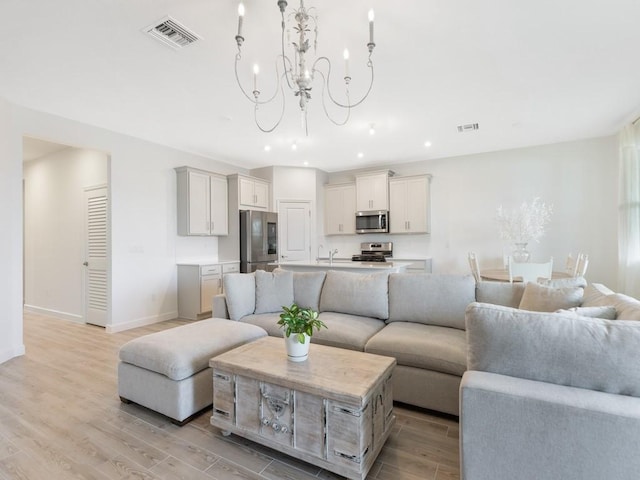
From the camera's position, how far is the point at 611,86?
3.23m

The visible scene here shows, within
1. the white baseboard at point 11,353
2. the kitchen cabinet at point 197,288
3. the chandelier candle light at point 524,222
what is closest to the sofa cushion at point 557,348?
the chandelier candle light at point 524,222

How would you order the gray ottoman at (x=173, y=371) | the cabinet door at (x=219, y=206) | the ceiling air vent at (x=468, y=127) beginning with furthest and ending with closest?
the cabinet door at (x=219, y=206) < the ceiling air vent at (x=468, y=127) < the gray ottoman at (x=173, y=371)

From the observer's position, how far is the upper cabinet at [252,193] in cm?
574

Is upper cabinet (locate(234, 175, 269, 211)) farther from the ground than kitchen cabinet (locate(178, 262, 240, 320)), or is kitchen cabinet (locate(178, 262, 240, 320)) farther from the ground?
upper cabinet (locate(234, 175, 269, 211))

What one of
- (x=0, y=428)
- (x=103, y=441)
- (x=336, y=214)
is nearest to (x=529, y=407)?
(x=103, y=441)

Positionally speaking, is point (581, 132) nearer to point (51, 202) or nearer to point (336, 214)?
point (336, 214)

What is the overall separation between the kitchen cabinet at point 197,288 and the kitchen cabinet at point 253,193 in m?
1.27

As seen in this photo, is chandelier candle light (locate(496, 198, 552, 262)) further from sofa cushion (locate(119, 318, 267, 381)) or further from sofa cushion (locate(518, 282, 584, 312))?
sofa cushion (locate(119, 318, 267, 381))

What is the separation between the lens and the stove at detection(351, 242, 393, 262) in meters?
6.39

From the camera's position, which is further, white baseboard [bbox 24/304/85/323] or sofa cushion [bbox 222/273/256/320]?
white baseboard [bbox 24/304/85/323]

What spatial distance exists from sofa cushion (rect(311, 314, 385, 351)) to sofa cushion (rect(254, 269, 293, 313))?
607 millimetres

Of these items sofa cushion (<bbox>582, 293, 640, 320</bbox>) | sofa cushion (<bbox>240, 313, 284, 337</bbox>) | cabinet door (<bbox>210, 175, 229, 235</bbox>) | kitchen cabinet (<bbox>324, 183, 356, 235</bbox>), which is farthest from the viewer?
kitchen cabinet (<bbox>324, 183, 356, 235</bbox>)

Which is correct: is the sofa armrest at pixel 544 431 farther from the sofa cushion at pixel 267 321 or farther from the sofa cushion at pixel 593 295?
the sofa cushion at pixel 267 321

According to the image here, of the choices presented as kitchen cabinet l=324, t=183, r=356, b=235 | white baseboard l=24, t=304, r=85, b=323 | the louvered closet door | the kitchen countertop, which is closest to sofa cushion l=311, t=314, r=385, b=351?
the kitchen countertop
